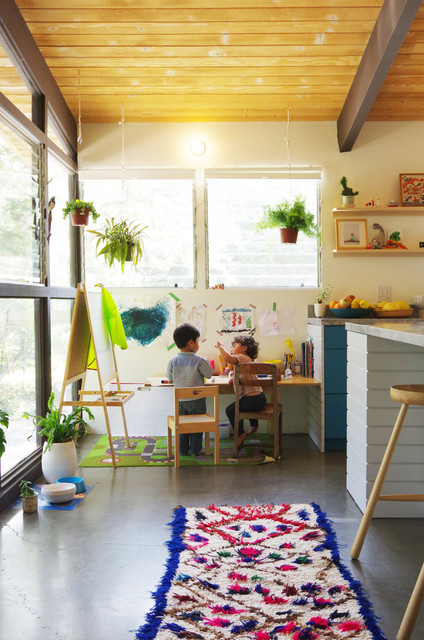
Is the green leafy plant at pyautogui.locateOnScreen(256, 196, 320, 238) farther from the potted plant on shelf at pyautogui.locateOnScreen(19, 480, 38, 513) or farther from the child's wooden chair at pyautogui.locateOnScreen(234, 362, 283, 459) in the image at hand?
the potted plant on shelf at pyautogui.locateOnScreen(19, 480, 38, 513)

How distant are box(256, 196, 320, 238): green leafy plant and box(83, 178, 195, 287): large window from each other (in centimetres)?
81

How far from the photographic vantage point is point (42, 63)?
4613 millimetres

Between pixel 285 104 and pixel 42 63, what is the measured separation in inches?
86.8

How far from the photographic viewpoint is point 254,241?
19.3 feet

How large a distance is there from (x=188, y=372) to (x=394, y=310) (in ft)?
6.57

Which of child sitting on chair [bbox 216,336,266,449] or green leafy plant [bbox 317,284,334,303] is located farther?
green leafy plant [bbox 317,284,334,303]

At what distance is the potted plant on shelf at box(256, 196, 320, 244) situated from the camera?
5453mm

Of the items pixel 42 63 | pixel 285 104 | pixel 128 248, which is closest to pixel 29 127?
pixel 42 63

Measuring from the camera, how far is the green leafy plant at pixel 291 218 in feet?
17.9

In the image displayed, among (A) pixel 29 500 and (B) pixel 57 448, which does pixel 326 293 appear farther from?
(A) pixel 29 500

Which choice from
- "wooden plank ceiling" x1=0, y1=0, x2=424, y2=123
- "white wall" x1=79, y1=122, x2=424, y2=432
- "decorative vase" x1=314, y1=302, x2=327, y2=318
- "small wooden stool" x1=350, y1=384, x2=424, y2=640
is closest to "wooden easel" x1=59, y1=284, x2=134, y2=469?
"white wall" x1=79, y1=122, x2=424, y2=432

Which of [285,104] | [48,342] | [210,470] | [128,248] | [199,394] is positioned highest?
[285,104]

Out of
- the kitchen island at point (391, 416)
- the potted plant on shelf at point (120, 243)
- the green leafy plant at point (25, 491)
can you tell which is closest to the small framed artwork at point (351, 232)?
the potted plant on shelf at point (120, 243)

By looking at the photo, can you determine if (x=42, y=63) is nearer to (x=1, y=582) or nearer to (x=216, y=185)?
(x=216, y=185)
